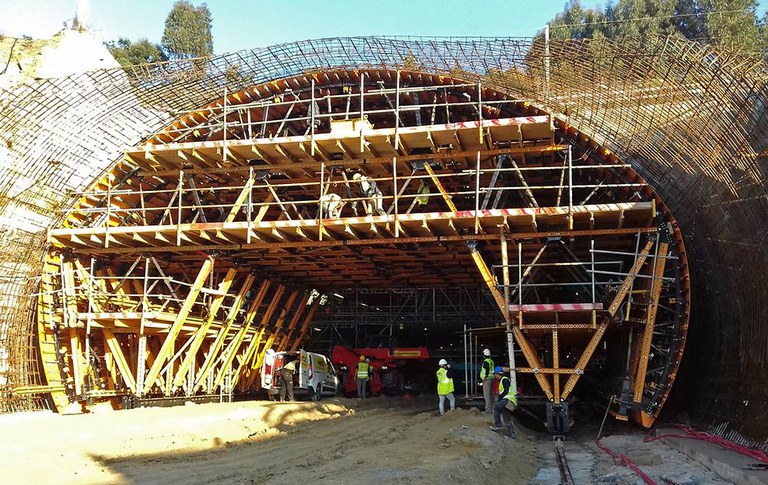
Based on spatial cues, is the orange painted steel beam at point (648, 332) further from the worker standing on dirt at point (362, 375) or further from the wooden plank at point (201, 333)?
the wooden plank at point (201, 333)

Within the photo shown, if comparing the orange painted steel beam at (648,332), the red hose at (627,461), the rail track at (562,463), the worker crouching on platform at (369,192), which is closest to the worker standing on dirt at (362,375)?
the worker crouching on platform at (369,192)

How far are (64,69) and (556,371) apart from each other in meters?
21.8

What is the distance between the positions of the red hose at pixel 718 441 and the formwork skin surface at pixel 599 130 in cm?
44

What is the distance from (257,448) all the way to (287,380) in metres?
8.46

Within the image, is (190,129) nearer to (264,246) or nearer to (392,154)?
(264,246)

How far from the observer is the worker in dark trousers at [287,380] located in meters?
20.2

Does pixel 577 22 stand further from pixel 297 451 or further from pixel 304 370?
pixel 297 451

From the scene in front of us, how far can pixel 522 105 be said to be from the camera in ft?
58.0

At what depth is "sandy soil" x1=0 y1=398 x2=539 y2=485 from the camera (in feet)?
29.2

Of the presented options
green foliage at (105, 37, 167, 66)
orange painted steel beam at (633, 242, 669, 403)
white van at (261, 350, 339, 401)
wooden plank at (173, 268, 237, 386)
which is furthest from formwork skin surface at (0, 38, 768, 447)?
green foliage at (105, 37, 167, 66)

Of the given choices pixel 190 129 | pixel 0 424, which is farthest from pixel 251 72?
pixel 0 424

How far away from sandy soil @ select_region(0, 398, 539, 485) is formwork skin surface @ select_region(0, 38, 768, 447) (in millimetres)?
4534

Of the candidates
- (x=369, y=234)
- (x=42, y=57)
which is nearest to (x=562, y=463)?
(x=369, y=234)

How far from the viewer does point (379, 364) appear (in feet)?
80.3
